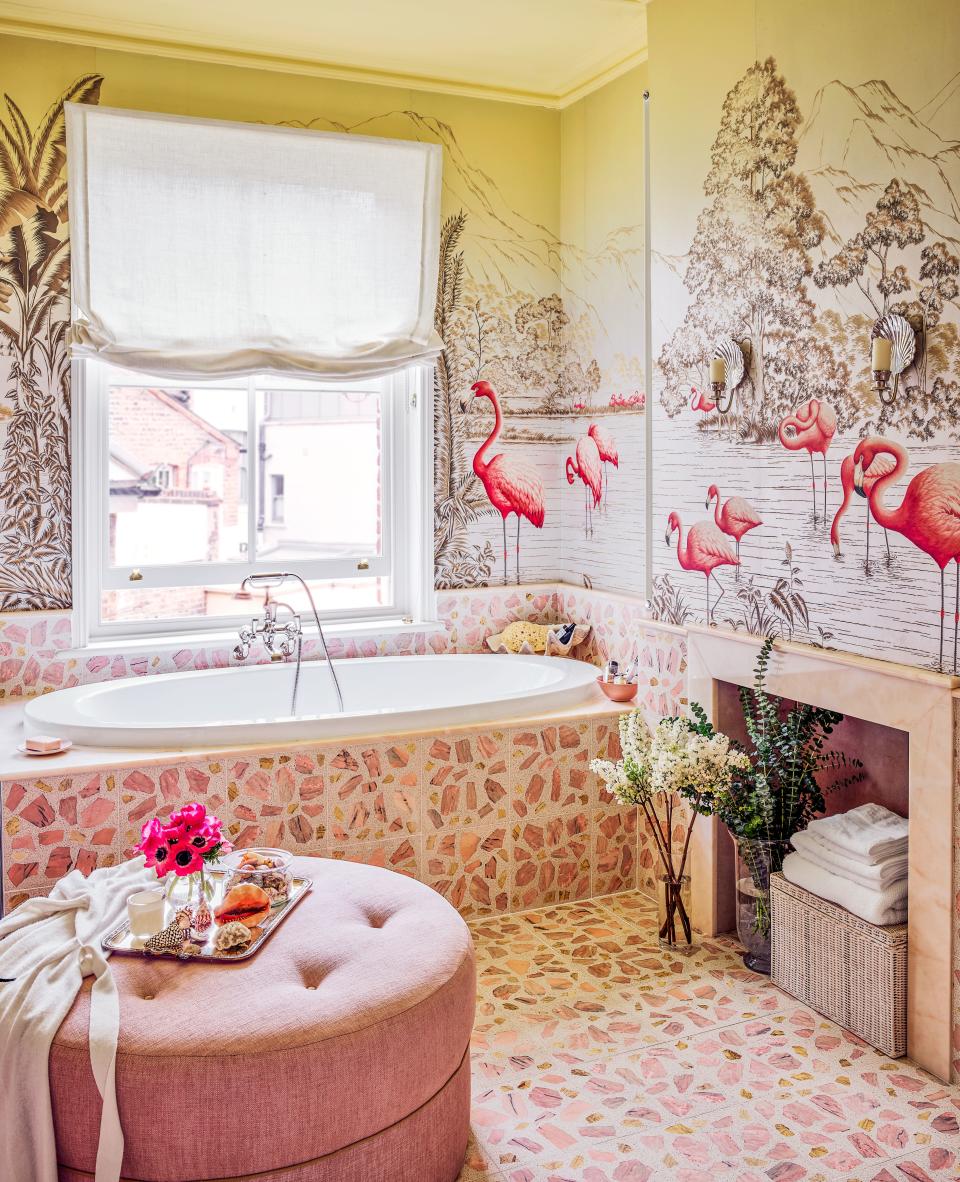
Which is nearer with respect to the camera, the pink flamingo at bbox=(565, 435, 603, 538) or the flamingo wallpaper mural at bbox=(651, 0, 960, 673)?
the flamingo wallpaper mural at bbox=(651, 0, 960, 673)

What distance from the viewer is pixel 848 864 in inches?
98.7

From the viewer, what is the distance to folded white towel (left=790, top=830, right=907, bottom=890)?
95.4 inches

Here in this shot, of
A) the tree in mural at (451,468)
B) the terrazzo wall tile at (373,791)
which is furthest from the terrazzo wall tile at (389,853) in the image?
the tree in mural at (451,468)

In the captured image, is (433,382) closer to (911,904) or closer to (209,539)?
(209,539)

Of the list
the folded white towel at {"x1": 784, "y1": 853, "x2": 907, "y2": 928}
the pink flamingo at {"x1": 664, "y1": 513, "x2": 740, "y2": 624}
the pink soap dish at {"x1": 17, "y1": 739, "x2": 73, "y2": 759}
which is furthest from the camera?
the pink flamingo at {"x1": 664, "y1": 513, "x2": 740, "y2": 624}

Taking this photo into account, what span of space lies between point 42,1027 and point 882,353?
2.17m

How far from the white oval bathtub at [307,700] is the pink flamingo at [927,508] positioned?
4.08ft

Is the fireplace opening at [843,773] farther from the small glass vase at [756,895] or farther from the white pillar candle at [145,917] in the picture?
the white pillar candle at [145,917]

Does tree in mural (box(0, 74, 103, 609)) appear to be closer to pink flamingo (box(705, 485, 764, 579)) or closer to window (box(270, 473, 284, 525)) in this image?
window (box(270, 473, 284, 525))

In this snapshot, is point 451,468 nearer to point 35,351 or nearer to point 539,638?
point 539,638

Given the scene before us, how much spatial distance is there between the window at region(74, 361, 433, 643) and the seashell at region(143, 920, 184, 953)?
1.77 metres

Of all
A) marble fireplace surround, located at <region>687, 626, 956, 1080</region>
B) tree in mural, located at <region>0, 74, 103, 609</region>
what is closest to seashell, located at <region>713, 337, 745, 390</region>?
marble fireplace surround, located at <region>687, 626, 956, 1080</region>

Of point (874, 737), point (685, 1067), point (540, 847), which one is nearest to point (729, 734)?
point (874, 737)

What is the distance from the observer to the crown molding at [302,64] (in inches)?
132
